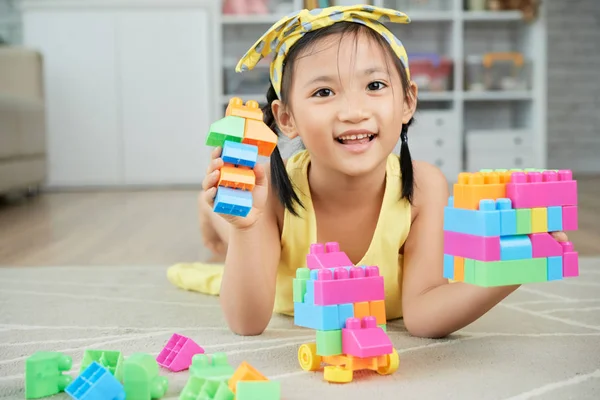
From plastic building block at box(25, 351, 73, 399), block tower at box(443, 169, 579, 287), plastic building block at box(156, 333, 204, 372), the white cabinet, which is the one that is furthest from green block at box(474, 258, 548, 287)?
the white cabinet

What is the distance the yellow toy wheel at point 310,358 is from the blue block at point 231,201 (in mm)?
191

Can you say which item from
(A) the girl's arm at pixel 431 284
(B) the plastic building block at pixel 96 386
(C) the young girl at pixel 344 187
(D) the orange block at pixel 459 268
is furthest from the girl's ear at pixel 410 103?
(B) the plastic building block at pixel 96 386

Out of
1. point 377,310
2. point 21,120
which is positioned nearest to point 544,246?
point 377,310

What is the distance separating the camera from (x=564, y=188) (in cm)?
84

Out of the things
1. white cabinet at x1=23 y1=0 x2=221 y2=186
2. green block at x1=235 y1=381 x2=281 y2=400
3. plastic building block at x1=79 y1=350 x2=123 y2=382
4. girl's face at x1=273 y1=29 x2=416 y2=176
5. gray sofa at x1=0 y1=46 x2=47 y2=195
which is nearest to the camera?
green block at x1=235 y1=381 x2=281 y2=400

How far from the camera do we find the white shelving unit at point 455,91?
3986 mm

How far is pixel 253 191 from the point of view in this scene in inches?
36.6

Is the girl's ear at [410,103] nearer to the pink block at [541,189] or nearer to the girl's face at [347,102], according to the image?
the girl's face at [347,102]

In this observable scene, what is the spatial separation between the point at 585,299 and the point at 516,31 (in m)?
3.19

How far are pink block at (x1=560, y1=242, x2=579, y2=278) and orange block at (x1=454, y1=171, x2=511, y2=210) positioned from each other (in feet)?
0.31

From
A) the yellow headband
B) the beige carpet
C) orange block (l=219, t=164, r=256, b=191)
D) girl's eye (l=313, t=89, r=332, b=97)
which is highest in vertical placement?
the yellow headband

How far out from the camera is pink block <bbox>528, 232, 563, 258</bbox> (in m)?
0.83

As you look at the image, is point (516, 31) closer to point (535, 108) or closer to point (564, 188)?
point (535, 108)

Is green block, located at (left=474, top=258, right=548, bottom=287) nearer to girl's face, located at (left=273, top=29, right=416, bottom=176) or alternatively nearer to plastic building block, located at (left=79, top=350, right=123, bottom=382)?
girl's face, located at (left=273, top=29, right=416, bottom=176)
